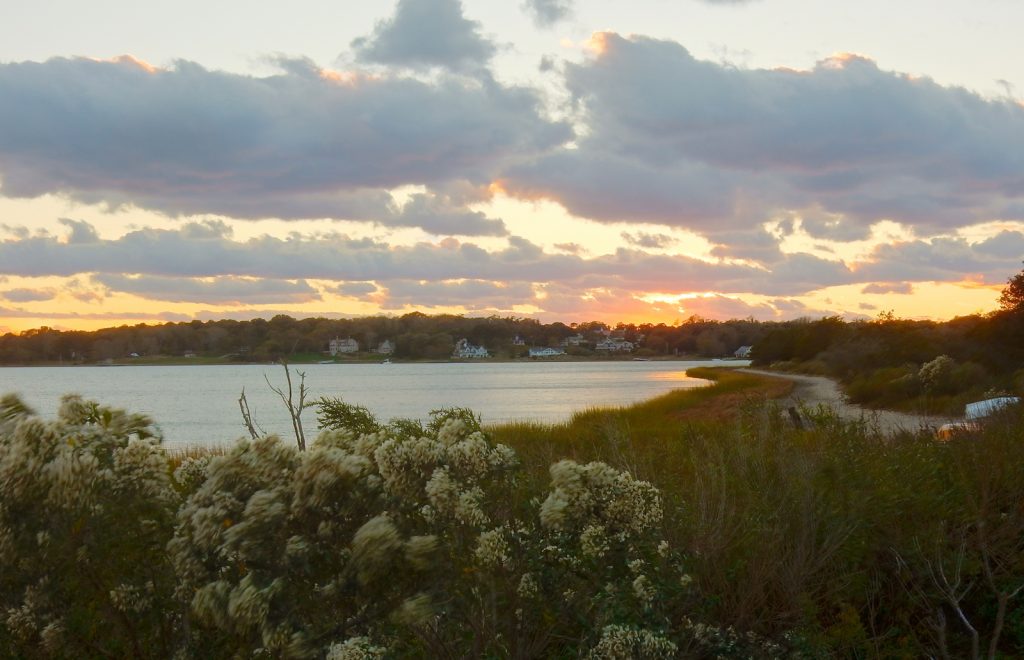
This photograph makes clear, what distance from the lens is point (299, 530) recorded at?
381cm

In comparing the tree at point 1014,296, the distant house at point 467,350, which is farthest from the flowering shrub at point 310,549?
the distant house at point 467,350

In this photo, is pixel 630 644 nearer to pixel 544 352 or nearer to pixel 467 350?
pixel 467 350

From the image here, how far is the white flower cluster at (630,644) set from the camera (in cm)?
424

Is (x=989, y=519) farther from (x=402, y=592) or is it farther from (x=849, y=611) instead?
(x=402, y=592)

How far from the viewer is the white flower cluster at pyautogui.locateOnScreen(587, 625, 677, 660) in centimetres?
424

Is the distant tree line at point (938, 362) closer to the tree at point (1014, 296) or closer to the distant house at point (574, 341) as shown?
the tree at point (1014, 296)

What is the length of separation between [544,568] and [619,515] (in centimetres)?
42

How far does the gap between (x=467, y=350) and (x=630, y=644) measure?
166 m

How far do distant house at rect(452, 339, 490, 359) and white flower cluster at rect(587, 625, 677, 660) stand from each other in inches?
6114

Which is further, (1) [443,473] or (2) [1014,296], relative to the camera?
(2) [1014,296]

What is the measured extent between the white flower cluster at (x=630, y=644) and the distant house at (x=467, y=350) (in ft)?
510

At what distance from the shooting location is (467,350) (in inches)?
6683

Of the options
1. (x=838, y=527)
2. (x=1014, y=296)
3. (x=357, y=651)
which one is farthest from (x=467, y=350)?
(x=357, y=651)

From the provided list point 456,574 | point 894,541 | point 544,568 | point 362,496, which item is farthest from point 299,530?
point 894,541
